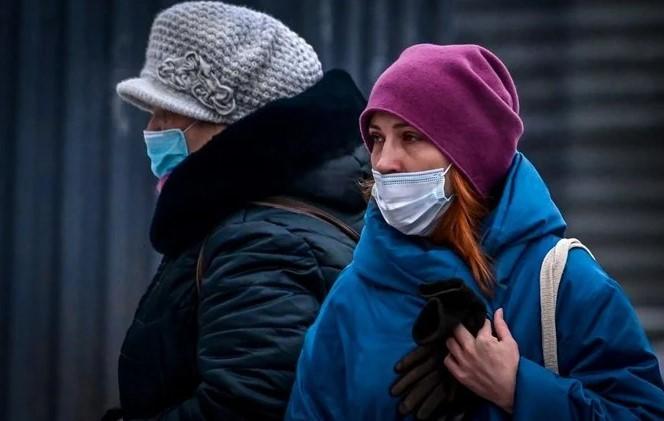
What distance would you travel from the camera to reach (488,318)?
170 centimetres

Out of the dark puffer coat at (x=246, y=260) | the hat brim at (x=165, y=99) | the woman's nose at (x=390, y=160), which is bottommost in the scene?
the dark puffer coat at (x=246, y=260)

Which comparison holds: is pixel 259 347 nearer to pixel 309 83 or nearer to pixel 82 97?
pixel 309 83

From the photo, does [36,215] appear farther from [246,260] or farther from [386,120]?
[386,120]

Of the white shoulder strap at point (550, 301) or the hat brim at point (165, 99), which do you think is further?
the hat brim at point (165, 99)

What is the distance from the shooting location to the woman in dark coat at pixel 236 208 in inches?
78.4

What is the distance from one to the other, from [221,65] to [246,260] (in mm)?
528

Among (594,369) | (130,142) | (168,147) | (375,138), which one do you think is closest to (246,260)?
(375,138)

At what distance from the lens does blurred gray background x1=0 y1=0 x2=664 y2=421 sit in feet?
12.9

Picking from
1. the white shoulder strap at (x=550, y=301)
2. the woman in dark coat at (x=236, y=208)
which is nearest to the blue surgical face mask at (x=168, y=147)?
the woman in dark coat at (x=236, y=208)

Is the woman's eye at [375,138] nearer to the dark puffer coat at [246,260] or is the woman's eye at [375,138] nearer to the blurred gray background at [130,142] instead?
the dark puffer coat at [246,260]

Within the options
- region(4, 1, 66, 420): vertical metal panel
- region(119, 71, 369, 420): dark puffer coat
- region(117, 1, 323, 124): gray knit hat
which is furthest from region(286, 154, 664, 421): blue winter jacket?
region(4, 1, 66, 420): vertical metal panel

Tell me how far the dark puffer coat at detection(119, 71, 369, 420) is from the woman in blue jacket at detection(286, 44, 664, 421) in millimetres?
117

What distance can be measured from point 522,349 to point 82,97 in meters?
2.78

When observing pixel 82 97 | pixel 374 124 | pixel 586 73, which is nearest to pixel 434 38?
pixel 586 73
